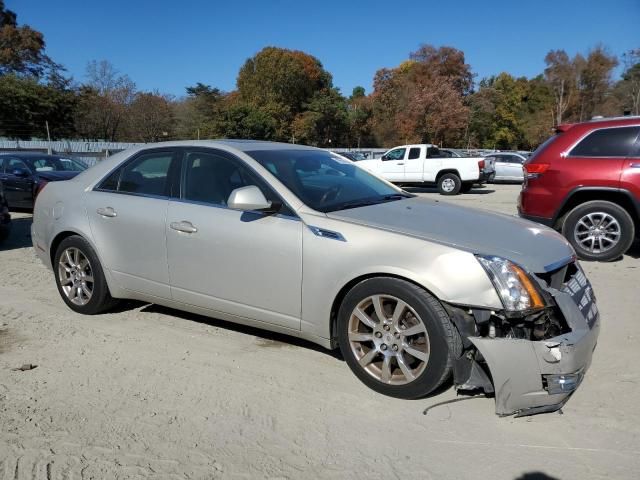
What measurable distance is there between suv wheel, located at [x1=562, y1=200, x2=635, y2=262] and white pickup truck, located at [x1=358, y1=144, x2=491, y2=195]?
11822mm

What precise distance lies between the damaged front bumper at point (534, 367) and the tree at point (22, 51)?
65.6m

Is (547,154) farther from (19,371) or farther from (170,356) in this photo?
(19,371)

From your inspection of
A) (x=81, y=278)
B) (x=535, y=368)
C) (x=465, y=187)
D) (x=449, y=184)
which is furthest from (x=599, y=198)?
(x=465, y=187)

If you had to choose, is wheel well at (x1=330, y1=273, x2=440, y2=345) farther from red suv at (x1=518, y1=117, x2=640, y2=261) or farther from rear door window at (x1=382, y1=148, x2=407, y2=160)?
rear door window at (x1=382, y1=148, x2=407, y2=160)

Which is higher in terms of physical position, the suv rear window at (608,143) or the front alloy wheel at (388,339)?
the suv rear window at (608,143)

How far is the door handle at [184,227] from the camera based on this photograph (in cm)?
396

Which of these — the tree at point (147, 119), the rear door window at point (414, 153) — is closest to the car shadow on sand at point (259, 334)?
the rear door window at point (414, 153)

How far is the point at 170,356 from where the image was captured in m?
3.94

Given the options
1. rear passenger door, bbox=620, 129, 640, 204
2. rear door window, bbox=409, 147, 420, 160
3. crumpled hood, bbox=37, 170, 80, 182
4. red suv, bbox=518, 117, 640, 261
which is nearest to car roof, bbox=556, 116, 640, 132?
red suv, bbox=518, 117, 640, 261

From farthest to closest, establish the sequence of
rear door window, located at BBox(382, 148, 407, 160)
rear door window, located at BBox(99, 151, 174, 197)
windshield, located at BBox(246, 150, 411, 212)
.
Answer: rear door window, located at BBox(382, 148, 407, 160) → rear door window, located at BBox(99, 151, 174, 197) → windshield, located at BBox(246, 150, 411, 212)

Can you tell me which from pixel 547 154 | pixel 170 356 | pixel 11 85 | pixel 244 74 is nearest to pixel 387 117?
pixel 244 74

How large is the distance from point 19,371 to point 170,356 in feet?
3.38

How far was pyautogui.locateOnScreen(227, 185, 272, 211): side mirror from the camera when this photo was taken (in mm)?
3504

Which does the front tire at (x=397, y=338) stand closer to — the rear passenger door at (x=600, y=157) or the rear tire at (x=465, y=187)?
the rear passenger door at (x=600, y=157)
